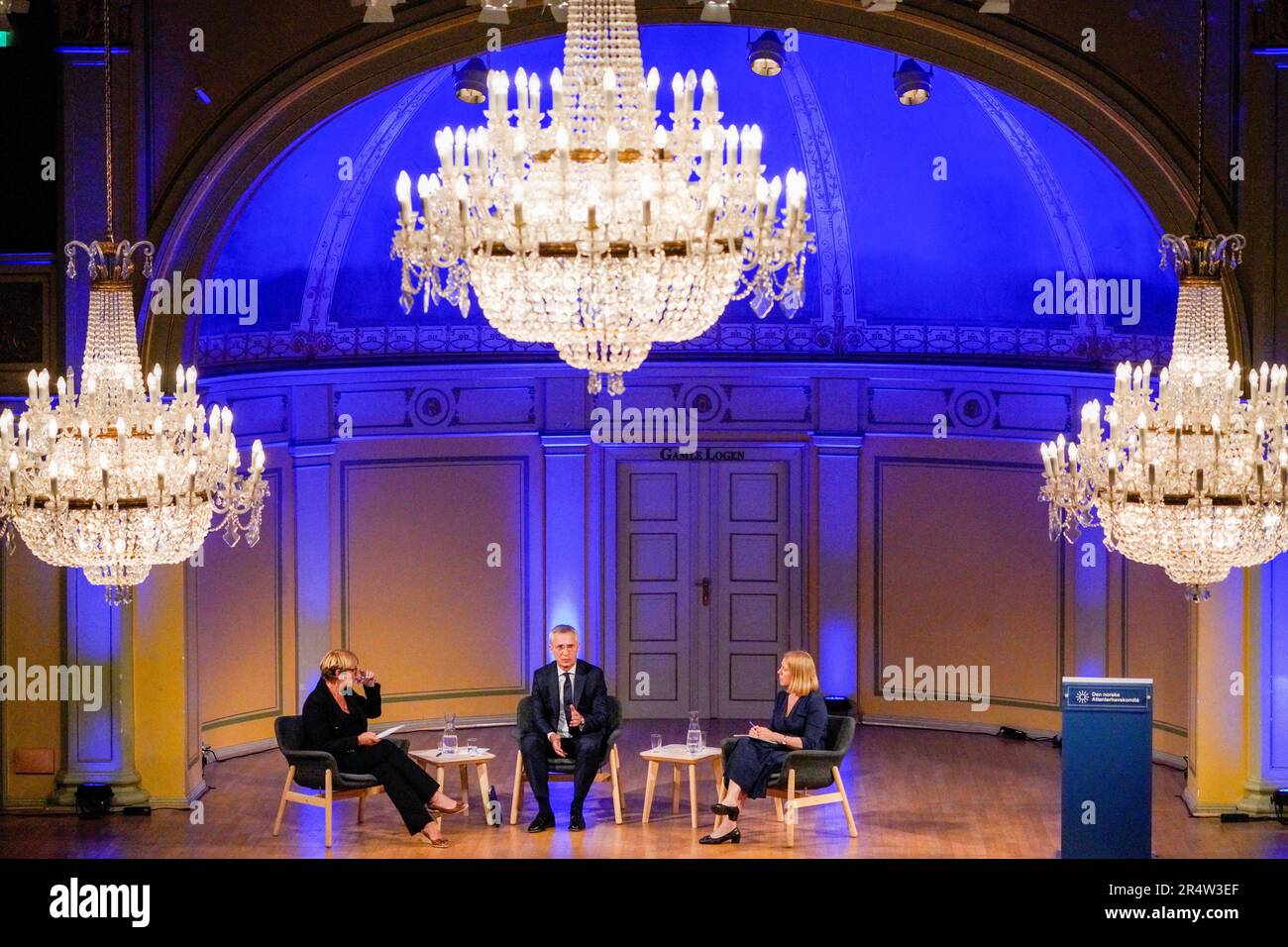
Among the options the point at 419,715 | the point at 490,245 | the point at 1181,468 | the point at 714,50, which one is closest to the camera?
the point at 490,245

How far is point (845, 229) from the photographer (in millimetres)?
11750

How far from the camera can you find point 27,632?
9492 mm

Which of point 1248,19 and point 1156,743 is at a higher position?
point 1248,19

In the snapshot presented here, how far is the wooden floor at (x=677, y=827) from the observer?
873 cm

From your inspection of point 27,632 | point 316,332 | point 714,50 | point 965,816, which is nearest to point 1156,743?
point 965,816

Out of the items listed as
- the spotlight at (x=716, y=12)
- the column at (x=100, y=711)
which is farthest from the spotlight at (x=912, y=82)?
the column at (x=100, y=711)

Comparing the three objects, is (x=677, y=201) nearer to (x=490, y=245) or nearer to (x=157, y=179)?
(x=490, y=245)

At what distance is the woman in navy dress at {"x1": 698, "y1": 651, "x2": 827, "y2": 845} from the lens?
29.1ft

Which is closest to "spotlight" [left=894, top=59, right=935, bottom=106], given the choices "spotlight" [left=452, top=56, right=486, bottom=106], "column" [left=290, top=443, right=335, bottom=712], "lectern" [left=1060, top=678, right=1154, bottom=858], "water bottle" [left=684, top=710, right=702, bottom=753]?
"spotlight" [left=452, top=56, right=486, bottom=106]

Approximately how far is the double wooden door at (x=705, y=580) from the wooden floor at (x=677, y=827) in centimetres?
149

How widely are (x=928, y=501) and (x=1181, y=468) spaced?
541cm

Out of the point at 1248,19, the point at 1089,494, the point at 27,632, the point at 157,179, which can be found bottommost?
the point at 27,632

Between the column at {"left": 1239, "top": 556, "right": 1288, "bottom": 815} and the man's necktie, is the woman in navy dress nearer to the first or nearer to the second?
the man's necktie

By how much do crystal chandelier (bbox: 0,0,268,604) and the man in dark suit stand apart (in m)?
2.59
